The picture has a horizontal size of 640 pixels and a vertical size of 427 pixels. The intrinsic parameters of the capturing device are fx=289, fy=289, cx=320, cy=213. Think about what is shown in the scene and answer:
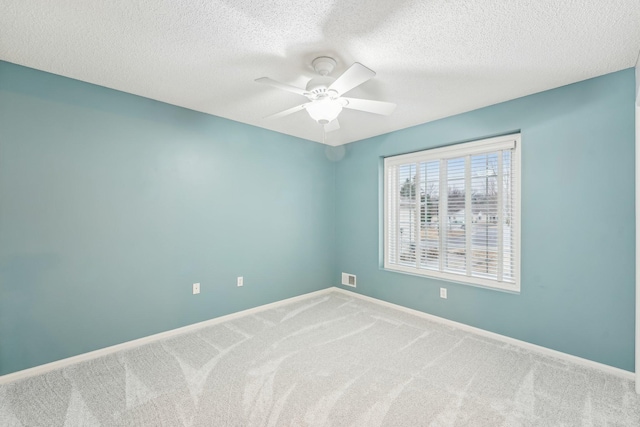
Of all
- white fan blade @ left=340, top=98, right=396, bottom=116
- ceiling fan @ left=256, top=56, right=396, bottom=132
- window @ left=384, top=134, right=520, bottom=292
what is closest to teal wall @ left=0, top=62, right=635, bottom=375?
window @ left=384, top=134, right=520, bottom=292

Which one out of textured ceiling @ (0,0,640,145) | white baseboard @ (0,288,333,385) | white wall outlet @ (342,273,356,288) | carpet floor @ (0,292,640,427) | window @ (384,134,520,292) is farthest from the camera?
A: white wall outlet @ (342,273,356,288)

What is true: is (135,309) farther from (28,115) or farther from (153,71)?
(153,71)

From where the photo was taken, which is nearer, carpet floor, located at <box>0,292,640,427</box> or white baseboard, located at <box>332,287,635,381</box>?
carpet floor, located at <box>0,292,640,427</box>

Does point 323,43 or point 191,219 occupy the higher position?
point 323,43

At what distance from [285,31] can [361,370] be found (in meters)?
2.53

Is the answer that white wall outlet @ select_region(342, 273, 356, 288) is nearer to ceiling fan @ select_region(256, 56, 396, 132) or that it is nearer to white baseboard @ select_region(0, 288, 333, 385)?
white baseboard @ select_region(0, 288, 333, 385)

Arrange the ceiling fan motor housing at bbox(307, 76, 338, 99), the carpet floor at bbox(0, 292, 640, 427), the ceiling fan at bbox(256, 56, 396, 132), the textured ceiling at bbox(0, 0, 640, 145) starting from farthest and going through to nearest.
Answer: the ceiling fan motor housing at bbox(307, 76, 338, 99), the ceiling fan at bbox(256, 56, 396, 132), the carpet floor at bbox(0, 292, 640, 427), the textured ceiling at bbox(0, 0, 640, 145)

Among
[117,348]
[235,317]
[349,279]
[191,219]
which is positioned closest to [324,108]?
[191,219]

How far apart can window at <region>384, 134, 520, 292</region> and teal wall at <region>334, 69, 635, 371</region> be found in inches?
6.0

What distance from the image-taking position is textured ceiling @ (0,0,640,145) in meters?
1.61

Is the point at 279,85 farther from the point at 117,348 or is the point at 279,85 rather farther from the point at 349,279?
the point at 349,279

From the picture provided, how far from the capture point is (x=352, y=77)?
1.80 m

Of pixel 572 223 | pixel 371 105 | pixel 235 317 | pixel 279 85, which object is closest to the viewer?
pixel 279 85

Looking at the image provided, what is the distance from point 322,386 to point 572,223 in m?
2.51
